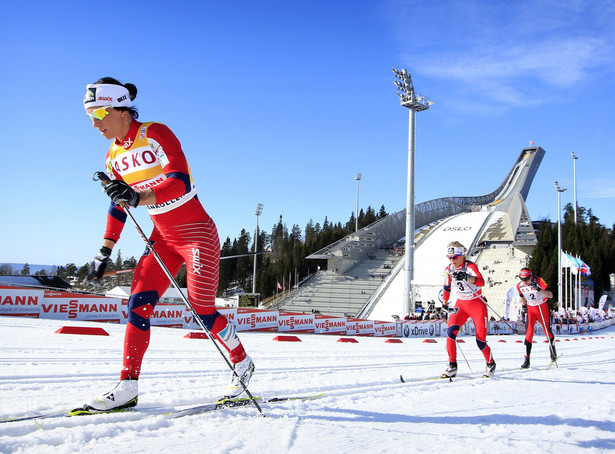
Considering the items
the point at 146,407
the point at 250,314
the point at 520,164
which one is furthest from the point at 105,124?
the point at 520,164

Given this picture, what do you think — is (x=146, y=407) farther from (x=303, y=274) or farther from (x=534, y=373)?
(x=303, y=274)

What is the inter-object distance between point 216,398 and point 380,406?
4.47ft

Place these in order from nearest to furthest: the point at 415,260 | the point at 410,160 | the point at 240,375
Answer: the point at 240,375, the point at 410,160, the point at 415,260

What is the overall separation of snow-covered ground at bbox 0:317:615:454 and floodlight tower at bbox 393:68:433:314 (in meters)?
24.7

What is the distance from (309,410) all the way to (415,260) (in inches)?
2052

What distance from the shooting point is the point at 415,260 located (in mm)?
54438

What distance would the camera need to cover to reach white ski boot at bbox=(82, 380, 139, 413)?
10.6ft

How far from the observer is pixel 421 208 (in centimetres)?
7194

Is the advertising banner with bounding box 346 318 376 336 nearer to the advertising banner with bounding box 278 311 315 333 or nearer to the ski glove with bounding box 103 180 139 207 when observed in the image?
the advertising banner with bounding box 278 311 315 333

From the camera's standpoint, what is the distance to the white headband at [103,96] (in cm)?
363

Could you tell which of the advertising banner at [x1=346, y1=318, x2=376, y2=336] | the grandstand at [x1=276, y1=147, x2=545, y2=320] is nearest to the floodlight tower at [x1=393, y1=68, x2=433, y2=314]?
the grandstand at [x1=276, y1=147, x2=545, y2=320]

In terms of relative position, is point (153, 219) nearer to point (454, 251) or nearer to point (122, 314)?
point (454, 251)

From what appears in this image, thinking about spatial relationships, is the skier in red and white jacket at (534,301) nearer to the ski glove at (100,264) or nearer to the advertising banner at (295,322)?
the ski glove at (100,264)

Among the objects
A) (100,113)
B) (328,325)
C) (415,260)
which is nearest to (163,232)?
(100,113)
